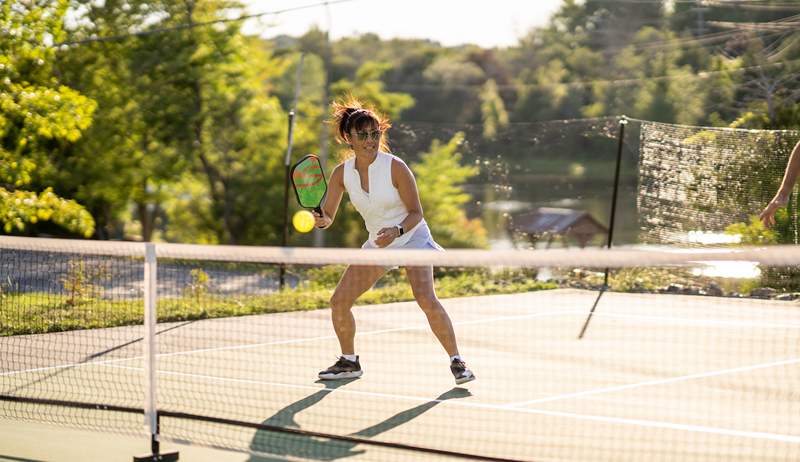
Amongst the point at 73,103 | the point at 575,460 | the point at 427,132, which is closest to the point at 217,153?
the point at 427,132

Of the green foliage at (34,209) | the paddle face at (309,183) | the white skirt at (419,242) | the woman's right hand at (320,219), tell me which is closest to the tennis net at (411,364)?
the white skirt at (419,242)

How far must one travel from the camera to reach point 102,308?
44.7 ft

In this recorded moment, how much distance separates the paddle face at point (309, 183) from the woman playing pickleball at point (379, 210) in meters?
0.19

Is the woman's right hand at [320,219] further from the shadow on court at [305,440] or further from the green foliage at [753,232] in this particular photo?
the green foliage at [753,232]

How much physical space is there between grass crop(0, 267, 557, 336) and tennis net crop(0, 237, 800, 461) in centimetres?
5

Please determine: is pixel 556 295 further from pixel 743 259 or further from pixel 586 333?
pixel 743 259

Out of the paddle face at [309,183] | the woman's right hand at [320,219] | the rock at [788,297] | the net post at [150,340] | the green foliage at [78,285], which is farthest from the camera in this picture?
the rock at [788,297]

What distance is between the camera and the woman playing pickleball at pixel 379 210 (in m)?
8.05

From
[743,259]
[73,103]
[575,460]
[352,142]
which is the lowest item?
[575,460]

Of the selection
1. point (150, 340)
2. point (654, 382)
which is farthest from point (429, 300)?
point (150, 340)

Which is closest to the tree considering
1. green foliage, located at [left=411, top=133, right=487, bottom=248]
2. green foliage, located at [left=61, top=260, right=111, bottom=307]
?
green foliage, located at [left=61, top=260, right=111, bottom=307]

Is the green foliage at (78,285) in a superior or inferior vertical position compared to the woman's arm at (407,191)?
inferior

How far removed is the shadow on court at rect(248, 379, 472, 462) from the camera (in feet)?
20.6

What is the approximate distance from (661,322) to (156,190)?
746 inches
